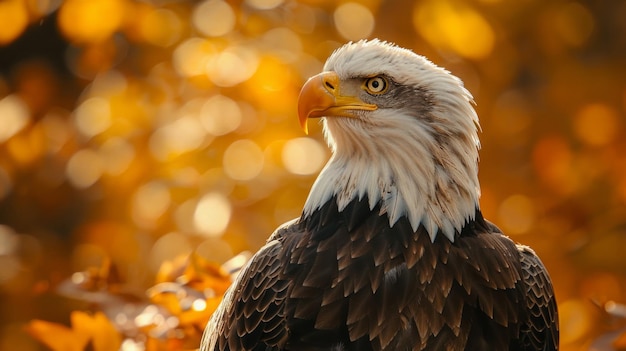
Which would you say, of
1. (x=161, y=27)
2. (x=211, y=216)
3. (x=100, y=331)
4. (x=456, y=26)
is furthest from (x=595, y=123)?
(x=100, y=331)

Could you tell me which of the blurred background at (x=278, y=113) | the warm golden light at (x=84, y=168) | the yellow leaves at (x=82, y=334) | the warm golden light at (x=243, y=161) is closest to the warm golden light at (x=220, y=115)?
the blurred background at (x=278, y=113)

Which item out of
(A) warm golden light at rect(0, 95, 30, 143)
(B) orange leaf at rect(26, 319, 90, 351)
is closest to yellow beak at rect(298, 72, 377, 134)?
(B) orange leaf at rect(26, 319, 90, 351)

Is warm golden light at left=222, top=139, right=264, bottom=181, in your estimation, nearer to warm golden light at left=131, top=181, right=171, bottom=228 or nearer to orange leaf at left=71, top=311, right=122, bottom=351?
warm golden light at left=131, top=181, right=171, bottom=228

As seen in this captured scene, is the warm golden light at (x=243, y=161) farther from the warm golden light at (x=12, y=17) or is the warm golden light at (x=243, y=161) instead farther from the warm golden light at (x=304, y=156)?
the warm golden light at (x=12, y=17)

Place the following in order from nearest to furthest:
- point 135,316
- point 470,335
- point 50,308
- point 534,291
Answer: point 470,335 → point 534,291 → point 135,316 → point 50,308

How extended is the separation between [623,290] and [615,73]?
4.89 feet

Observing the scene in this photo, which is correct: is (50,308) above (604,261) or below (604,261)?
above

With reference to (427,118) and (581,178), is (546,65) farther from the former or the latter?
(427,118)

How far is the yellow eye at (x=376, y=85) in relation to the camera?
3.39 metres

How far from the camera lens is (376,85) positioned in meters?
3.40

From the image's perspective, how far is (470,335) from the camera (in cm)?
318

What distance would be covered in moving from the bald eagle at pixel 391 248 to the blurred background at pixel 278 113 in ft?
5.41

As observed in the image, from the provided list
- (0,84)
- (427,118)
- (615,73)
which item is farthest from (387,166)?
(0,84)

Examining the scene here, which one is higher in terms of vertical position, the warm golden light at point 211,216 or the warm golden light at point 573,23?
the warm golden light at point 573,23
